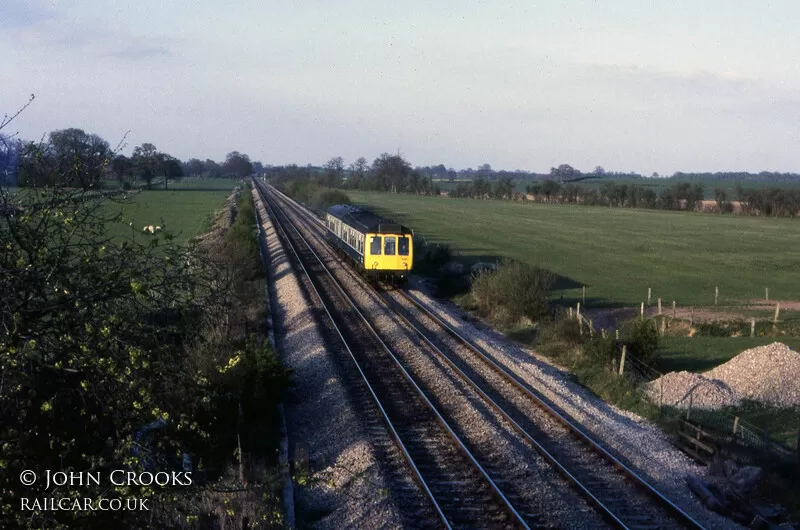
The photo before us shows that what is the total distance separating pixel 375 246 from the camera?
3000cm

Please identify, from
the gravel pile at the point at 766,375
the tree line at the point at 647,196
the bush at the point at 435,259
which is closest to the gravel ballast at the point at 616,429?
the gravel pile at the point at 766,375

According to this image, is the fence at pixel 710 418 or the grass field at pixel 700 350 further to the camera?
the grass field at pixel 700 350

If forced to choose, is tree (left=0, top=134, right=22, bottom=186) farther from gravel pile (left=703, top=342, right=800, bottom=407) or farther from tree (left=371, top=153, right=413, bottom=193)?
tree (left=371, top=153, right=413, bottom=193)

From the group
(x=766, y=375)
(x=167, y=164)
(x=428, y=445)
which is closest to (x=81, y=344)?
(x=167, y=164)

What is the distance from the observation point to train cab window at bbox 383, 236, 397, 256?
29891 millimetres

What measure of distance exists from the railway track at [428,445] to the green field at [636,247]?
16191mm

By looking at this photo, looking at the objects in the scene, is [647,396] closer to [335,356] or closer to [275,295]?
[335,356]

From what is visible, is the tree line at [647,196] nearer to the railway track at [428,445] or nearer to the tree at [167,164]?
the railway track at [428,445]

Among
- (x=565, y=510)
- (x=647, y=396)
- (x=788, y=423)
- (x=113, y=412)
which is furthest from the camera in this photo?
(x=647, y=396)

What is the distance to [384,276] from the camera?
3103cm

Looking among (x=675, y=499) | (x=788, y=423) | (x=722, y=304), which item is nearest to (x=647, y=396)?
(x=788, y=423)

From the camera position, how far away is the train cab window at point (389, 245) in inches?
1177

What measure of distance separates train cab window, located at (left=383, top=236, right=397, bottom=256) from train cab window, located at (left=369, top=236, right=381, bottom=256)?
0.21 metres

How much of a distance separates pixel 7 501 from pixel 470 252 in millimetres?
47924
